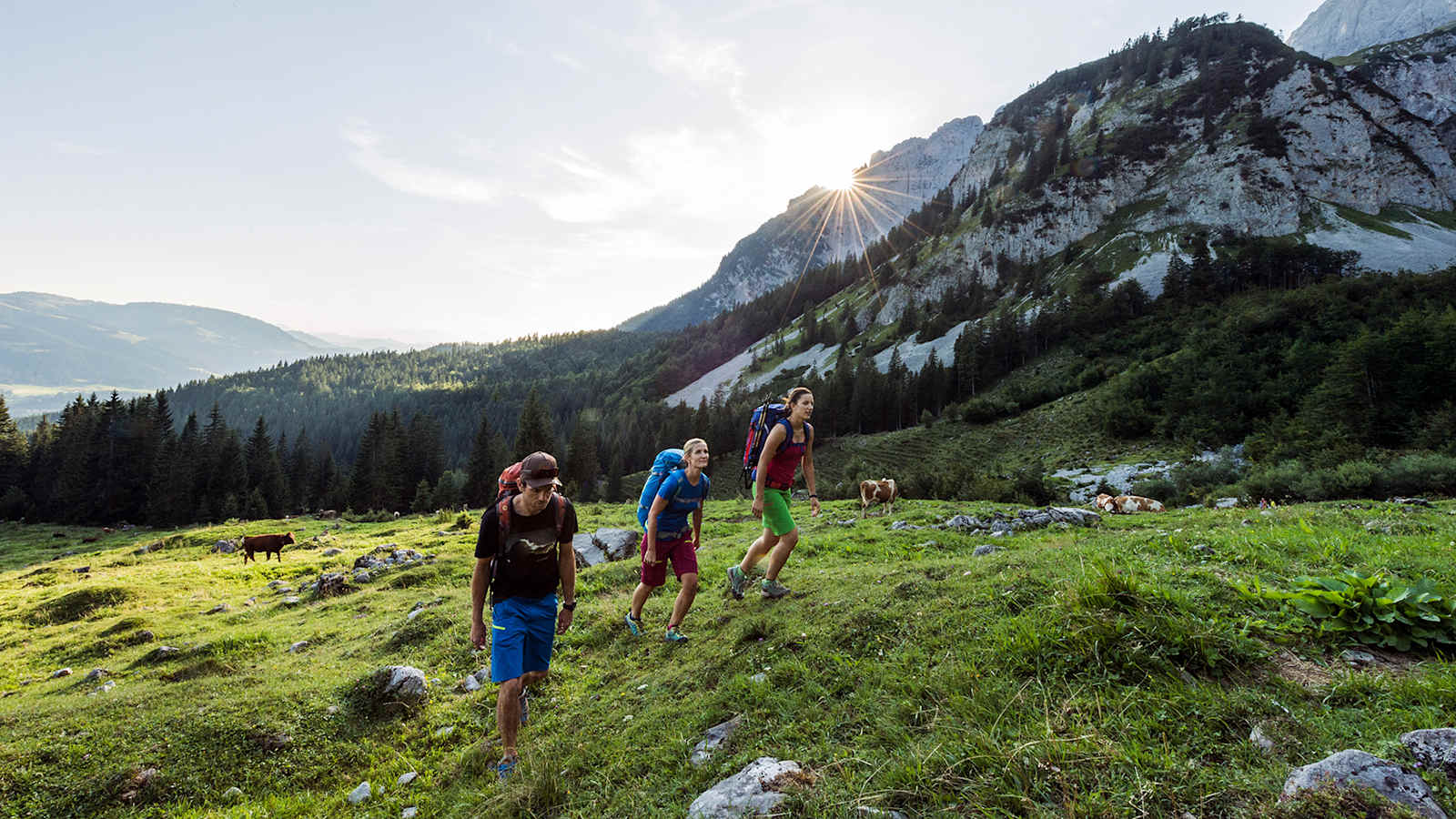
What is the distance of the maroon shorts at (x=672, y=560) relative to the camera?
318 inches

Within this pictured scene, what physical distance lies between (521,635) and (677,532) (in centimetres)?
295

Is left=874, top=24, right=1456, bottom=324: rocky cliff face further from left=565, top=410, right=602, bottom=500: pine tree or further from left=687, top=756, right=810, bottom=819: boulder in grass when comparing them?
left=687, top=756, right=810, bottom=819: boulder in grass

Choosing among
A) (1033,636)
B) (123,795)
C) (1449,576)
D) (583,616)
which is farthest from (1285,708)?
(123,795)

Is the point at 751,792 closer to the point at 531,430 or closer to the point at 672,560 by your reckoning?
the point at 672,560

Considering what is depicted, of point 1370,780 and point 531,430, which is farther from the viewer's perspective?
point 531,430

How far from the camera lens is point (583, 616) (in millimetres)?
10148

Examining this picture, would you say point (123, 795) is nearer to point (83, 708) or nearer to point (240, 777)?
point (240, 777)

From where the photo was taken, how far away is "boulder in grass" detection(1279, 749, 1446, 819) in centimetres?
227

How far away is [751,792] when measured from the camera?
143 inches

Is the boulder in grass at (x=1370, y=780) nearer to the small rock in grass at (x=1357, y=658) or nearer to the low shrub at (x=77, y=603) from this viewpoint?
the small rock in grass at (x=1357, y=658)

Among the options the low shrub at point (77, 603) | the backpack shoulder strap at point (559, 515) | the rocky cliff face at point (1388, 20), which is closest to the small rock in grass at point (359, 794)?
the backpack shoulder strap at point (559, 515)

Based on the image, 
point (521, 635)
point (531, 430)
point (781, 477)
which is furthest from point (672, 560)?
point (531, 430)

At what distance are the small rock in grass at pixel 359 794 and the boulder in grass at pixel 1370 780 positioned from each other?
771 centimetres

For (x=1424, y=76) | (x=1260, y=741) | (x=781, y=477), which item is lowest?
(x=1260, y=741)
